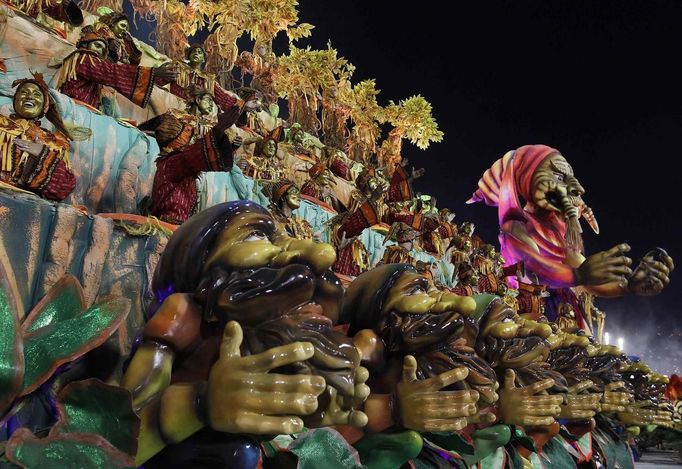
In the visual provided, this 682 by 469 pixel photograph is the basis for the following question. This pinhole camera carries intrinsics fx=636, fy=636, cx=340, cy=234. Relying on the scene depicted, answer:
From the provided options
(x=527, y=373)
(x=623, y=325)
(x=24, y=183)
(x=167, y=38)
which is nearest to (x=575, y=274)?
(x=527, y=373)

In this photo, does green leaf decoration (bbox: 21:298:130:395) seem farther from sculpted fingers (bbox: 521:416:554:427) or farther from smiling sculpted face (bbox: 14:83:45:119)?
smiling sculpted face (bbox: 14:83:45:119)

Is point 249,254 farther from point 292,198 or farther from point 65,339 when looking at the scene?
point 292,198

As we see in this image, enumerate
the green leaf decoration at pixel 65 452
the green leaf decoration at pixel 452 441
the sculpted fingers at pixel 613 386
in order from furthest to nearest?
the sculpted fingers at pixel 613 386 → the green leaf decoration at pixel 452 441 → the green leaf decoration at pixel 65 452

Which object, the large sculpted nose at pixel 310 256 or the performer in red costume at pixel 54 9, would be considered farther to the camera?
the performer in red costume at pixel 54 9

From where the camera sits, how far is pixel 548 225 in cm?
359

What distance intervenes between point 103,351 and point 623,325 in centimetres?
1213

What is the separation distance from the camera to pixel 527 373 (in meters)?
1.32

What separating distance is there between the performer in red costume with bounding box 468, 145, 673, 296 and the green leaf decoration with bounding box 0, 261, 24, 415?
2.79 m

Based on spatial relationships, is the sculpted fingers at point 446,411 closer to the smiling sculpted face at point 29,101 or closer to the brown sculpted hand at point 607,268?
the smiling sculpted face at point 29,101

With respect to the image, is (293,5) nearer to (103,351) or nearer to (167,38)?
(167,38)

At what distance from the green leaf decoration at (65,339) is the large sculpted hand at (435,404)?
1.44 ft

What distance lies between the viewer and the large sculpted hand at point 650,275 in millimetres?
2918

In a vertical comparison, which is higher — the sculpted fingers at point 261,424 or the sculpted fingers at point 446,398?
Result: the sculpted fingers at point 446,398

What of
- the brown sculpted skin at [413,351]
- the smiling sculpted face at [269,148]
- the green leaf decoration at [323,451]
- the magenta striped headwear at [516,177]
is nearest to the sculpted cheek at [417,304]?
the brown sculpted skin at [413,351]
